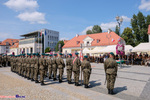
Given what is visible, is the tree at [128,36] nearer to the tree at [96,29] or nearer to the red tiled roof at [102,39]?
the red tiled roof at [102,39]

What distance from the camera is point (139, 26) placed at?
48.1 m

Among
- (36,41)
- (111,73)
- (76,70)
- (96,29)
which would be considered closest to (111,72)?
(111,73)

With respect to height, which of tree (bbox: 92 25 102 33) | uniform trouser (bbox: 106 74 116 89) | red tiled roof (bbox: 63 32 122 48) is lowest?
uniform trouser (bbox: 106 74 116 89)

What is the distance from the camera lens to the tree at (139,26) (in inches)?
1818

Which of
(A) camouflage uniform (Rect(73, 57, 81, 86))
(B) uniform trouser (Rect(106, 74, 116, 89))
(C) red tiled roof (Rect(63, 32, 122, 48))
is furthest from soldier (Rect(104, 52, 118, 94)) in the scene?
(C) red tiled roof (Rect(63, 32, 122, 48))

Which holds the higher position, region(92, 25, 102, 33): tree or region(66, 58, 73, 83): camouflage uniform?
region(92, 25, 102, 33): tree

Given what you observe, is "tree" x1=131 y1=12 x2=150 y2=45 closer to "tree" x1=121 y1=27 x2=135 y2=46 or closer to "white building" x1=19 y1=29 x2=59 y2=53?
"tree" x1=121 y1=27 x2=135 y2=46

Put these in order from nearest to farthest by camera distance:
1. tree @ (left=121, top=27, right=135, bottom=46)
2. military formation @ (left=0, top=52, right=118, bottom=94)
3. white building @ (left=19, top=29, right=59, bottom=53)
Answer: military formation @ (left=0, top=52, right=118, bottom=94) < tree @ (left=121, top=27, right=135, bottom=46) < white building @ (left=19, top=29, right=59, bottom=53)

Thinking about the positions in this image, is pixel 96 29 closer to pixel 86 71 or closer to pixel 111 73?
pixel 86 71

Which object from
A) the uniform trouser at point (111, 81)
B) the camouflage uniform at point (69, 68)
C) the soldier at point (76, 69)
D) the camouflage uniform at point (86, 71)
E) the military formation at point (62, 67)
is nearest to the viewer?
the uniform trouser at point (111, 81)

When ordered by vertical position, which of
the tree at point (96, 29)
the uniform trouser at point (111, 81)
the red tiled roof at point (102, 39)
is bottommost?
the uniform trouser at point (111, 81)

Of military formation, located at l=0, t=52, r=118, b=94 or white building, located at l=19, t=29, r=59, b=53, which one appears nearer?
military formation, located at l=0, t=52, r=118, b=94

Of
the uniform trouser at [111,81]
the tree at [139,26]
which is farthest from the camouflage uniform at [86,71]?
the tree at [139,26]

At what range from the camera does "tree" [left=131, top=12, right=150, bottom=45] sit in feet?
152
